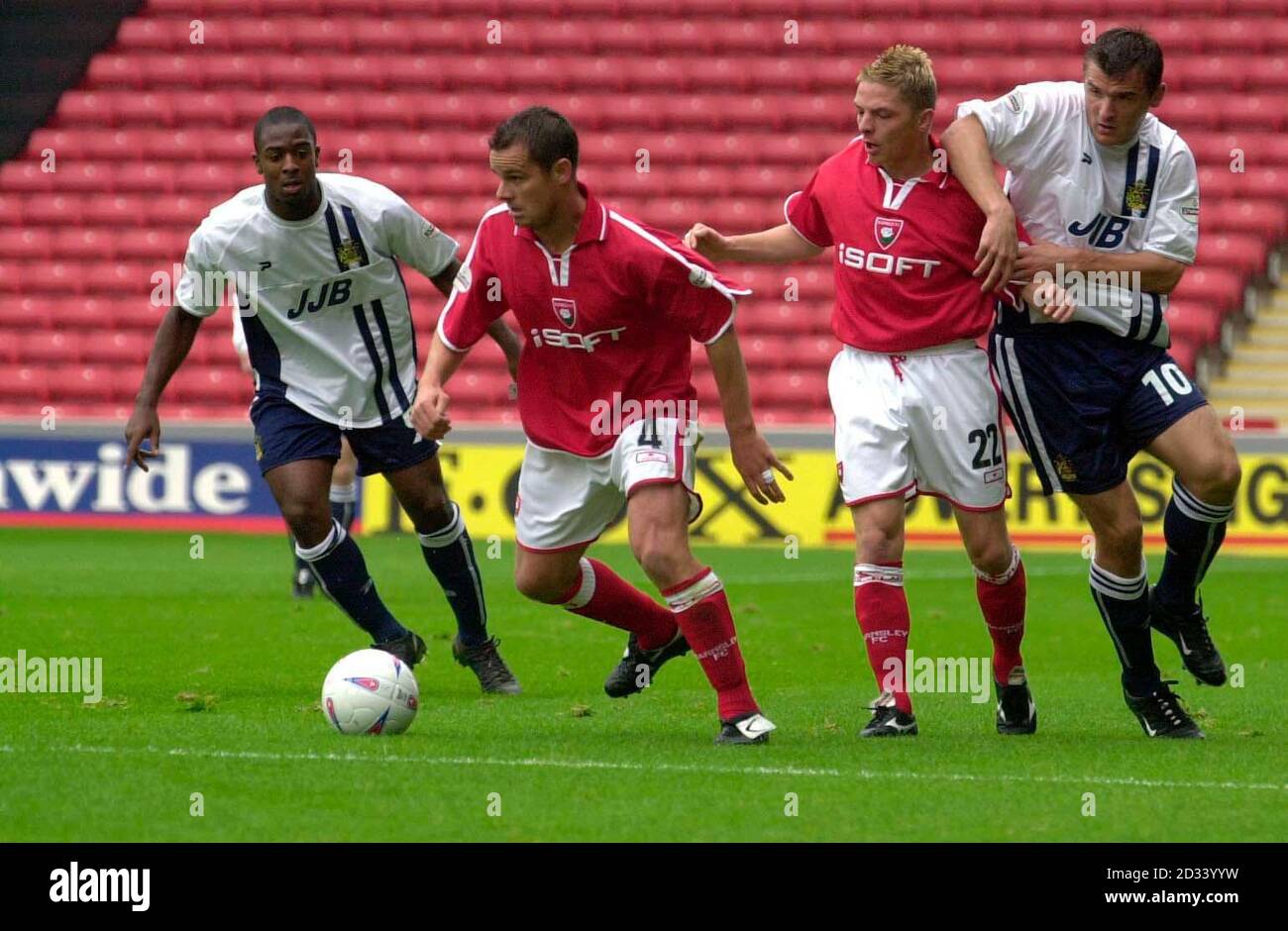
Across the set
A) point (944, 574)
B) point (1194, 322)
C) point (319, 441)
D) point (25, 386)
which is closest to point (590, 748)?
point (319, 441)

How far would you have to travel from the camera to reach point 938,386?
677cm

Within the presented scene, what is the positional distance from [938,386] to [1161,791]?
5.55 ft

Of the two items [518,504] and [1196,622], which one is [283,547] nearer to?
[518,504]

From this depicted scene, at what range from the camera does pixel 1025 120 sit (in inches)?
263

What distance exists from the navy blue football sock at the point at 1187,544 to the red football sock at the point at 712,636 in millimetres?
1674

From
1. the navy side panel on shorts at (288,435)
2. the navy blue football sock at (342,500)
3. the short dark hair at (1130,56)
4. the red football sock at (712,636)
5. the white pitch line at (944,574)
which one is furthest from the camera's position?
the white pitch line at (944,574)

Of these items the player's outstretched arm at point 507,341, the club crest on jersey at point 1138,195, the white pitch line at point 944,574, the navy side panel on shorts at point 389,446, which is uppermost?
the club crest on jersey at point 1138,195

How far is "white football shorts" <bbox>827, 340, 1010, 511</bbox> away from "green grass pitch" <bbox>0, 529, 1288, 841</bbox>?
33.1 inches

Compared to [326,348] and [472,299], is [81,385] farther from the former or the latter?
[472,299]

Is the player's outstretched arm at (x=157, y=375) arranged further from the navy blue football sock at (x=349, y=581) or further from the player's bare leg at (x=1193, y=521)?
the player's bare leg at (x=1193, y=521)

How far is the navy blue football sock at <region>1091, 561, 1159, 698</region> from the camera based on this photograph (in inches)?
270

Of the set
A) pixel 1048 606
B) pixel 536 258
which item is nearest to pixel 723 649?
pixel 536 258

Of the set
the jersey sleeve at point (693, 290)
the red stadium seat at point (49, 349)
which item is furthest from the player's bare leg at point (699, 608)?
the red stadium seat at point (49, 349)

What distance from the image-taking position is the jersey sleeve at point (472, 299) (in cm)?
680
